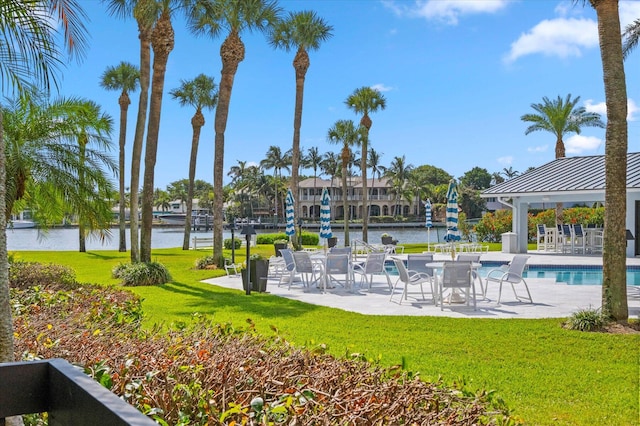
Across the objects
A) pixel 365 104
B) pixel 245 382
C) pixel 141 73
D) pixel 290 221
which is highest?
pixel 365 104

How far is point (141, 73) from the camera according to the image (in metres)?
21.6

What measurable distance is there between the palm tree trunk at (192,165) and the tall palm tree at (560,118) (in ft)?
66.5

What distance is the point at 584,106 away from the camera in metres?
37.1

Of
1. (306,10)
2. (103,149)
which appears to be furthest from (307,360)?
(306,10)

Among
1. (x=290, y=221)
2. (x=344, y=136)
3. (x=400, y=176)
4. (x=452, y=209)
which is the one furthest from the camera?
(x=400, y=176)

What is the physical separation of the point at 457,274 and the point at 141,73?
15.1 metres

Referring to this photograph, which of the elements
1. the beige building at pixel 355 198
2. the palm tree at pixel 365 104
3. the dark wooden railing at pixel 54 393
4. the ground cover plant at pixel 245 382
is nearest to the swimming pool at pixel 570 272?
the ground cover plant at pixel 245 382

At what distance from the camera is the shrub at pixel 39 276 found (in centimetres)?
1095

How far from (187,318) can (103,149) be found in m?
6.51

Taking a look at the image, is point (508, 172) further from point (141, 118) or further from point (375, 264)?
point (375, 264)

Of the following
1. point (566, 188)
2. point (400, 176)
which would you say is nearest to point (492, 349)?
point (566, 188)

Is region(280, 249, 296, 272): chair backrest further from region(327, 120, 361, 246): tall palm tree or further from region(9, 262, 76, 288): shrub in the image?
region(327, 120, 361, 246): tall palm tree

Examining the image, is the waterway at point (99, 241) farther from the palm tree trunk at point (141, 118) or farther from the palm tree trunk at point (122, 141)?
the palm tree trunk at point (141, 118)

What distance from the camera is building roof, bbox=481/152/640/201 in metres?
23.6
